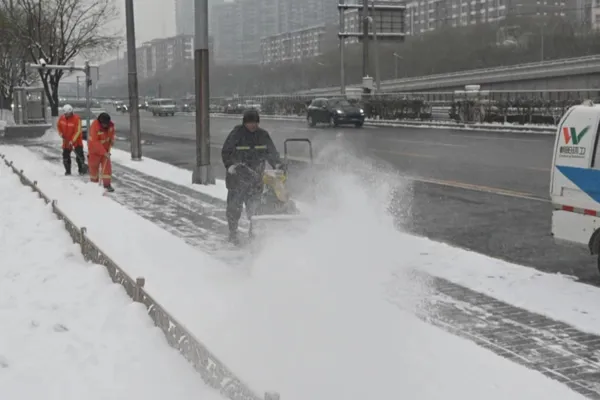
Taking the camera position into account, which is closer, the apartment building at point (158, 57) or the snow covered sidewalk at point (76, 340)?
the snow covered sidewalk at point (76, 340)

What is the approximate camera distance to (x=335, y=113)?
132 ft

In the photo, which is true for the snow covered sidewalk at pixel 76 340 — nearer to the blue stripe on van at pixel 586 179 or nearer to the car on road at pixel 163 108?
the blue stripe on van at pixel 586 179

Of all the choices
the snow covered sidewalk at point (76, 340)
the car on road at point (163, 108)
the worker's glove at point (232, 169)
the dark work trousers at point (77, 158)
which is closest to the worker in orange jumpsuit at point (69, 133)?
the dark work trousers at point (77, 158)

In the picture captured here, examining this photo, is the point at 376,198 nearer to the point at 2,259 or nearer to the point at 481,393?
the point at 2,259

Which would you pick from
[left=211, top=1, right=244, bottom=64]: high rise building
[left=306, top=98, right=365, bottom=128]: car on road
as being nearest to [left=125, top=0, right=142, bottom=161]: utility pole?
[left=306, top=98, right=365, bottom=128]: car on road

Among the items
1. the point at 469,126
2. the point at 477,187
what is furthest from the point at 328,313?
the point at 469,126

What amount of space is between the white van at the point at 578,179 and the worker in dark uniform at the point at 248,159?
134 inches

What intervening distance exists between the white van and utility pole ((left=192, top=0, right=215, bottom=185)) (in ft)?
32.4

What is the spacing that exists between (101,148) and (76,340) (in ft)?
35.6

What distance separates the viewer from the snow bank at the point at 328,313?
16.6 feet

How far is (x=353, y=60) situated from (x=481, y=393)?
347 feet

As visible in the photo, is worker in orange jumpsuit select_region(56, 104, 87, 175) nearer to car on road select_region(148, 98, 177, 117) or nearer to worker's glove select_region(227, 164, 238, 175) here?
worker's glove select_region(227, 164, 238, 175)

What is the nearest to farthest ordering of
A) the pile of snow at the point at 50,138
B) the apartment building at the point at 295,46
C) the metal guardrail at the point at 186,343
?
the metal guardrail at the point at 186,343 → the pile of snow at the point at 50,138 → the apartment building at the point at 295,46

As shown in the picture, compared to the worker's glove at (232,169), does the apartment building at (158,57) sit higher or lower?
higher
